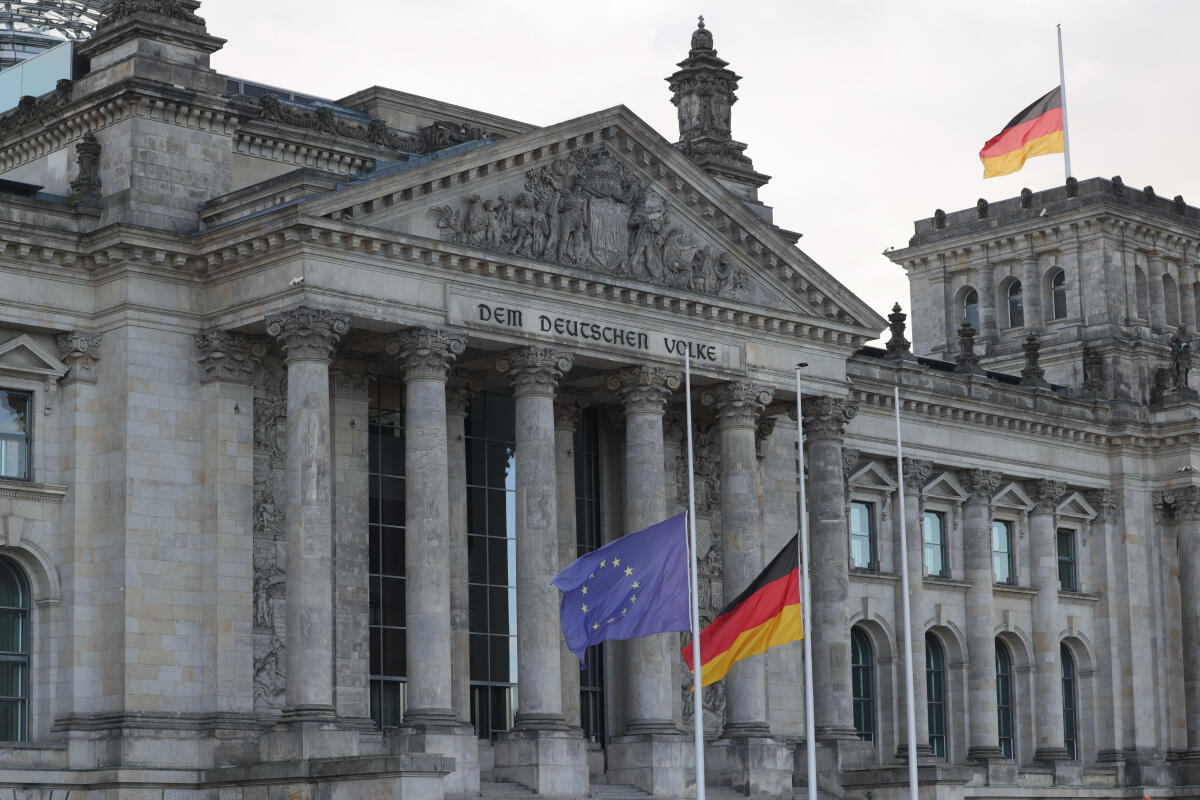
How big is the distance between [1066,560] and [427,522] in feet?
103

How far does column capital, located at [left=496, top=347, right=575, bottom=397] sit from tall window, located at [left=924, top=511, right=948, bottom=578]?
20.8 metres

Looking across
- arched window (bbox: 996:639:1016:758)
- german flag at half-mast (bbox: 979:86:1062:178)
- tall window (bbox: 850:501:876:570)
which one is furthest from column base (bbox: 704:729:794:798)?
german flag at half-mast (bbox: 979:86:1062:178)

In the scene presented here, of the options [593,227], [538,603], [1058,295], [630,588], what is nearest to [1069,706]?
[1058,295]

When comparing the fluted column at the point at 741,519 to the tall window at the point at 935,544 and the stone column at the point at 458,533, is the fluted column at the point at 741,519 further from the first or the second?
the tall window at the point at 935,544

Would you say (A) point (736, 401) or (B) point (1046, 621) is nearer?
(A) point (736, 401)

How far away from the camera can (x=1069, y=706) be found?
7275 centimetres

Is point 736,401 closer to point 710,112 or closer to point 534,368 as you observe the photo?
point 534,368

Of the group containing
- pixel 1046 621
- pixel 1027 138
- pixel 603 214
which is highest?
pixel 1027 138

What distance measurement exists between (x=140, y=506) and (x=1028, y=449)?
1304 inches

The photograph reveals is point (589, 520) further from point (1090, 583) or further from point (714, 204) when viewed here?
point (1090, 583)

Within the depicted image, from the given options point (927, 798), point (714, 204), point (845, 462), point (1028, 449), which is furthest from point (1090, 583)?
point (714, 204)

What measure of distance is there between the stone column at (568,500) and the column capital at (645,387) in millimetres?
2171

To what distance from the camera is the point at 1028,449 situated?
70812mm

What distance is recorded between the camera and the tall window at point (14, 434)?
4741 centimetres
